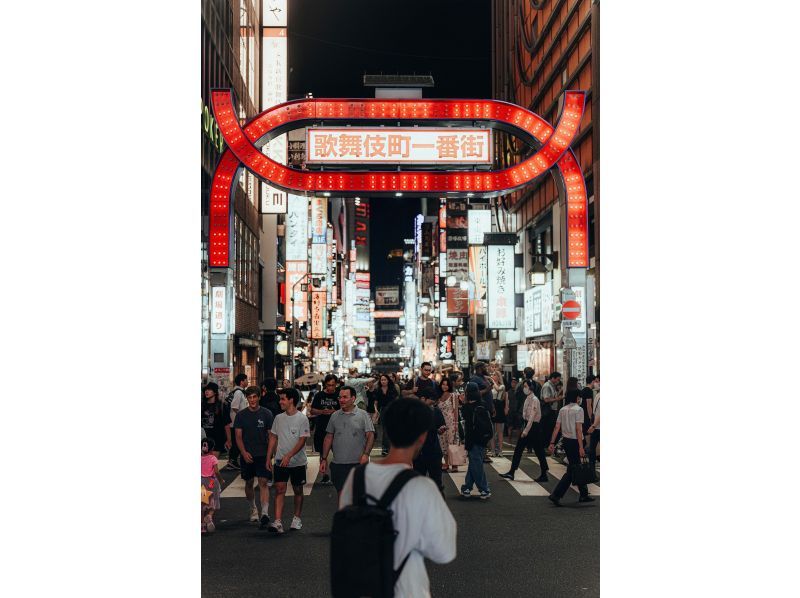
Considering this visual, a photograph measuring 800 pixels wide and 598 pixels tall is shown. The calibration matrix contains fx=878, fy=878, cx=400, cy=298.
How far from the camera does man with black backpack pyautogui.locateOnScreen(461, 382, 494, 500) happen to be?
12742 mm

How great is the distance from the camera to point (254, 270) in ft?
135

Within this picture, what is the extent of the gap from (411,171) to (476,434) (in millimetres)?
3995

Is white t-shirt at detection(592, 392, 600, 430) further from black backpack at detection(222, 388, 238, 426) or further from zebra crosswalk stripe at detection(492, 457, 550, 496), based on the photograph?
black backpack at detection(222, 388, 238, 426)

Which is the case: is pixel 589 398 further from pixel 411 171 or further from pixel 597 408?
pixel 411 171

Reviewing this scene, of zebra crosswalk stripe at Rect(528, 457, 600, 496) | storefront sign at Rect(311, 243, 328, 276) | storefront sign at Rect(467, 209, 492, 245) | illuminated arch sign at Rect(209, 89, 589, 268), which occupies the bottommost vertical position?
zebra crosswalk stripe at Rect(528, 457, 600, 496)

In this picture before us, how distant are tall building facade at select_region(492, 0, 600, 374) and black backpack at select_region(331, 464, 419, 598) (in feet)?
50.0

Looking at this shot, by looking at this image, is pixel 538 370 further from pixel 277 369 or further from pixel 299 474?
pixel 299 474

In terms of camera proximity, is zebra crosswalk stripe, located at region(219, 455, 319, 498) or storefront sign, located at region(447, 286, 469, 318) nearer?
zebra crosswalk stripe, located at region(219, 455, 319, 498)

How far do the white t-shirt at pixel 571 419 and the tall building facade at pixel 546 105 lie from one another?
5780mm

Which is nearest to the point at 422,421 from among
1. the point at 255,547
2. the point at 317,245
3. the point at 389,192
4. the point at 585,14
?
the point at 255,547

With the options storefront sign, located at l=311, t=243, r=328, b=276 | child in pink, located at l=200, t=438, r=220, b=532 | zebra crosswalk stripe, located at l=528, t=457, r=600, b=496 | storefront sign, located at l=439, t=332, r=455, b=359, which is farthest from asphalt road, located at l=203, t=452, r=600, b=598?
storefront sign, located at l=439, t=332, r=455, b=359

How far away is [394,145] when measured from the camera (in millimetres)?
13039

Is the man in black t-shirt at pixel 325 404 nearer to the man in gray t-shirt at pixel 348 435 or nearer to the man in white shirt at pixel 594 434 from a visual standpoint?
the man in gray t-shirt at pixel 348 435

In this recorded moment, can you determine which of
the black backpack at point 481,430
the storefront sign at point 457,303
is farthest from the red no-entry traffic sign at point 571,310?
the storefront sign at point 457,303
